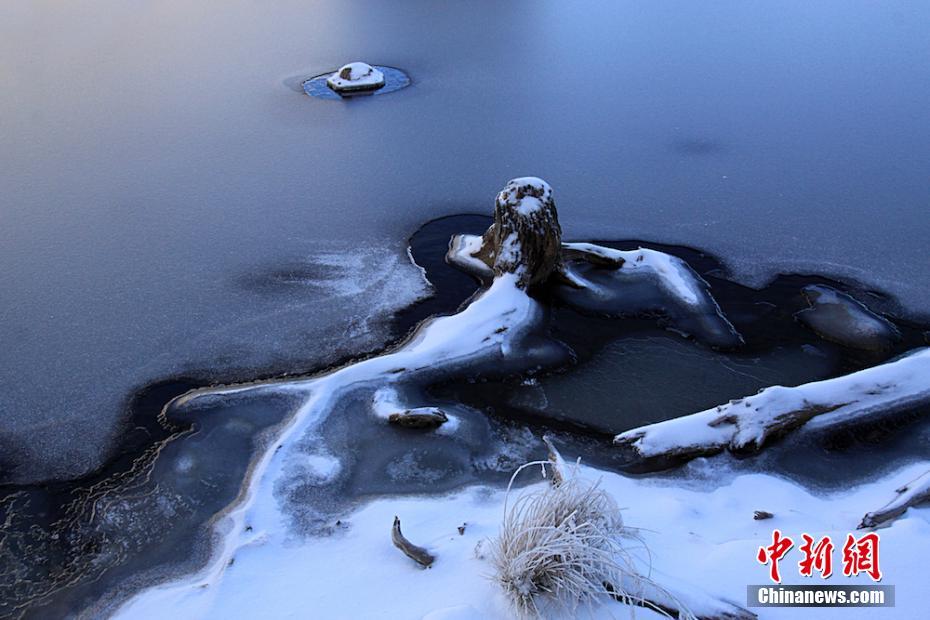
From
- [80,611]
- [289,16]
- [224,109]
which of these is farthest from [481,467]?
[289,16]

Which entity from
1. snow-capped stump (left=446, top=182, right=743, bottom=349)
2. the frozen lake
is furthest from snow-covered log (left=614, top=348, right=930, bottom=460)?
the frozen lake

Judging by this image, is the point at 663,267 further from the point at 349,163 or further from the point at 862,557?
the point at 349,163

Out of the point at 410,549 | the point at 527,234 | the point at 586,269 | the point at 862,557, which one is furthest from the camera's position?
the point at 586,269

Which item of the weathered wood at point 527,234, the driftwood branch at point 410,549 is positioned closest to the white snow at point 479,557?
the driftwood branch at point 410,549

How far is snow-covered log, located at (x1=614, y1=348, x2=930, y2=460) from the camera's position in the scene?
3.36 metres

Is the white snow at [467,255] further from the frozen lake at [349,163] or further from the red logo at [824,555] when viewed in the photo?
the red logo at [824,555]

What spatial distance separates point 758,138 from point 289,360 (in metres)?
4.70

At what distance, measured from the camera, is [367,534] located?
283 centimetres

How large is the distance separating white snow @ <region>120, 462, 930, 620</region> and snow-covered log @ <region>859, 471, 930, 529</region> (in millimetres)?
54

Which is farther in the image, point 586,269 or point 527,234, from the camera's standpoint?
point 586,269

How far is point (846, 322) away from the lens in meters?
4.29

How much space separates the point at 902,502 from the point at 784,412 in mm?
740

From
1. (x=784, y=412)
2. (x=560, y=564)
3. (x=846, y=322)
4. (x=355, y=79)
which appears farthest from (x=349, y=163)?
(x=560, y=564)

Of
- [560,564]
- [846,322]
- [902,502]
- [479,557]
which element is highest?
[560,564]
